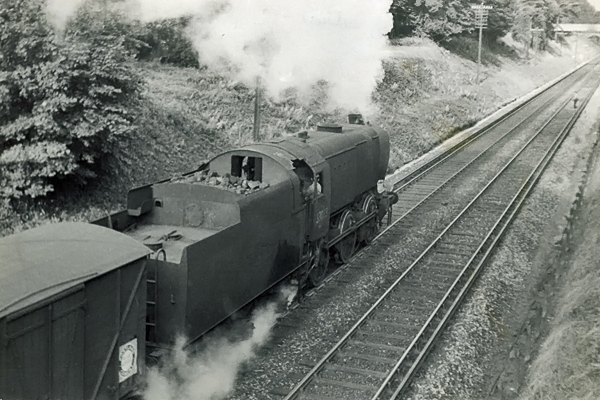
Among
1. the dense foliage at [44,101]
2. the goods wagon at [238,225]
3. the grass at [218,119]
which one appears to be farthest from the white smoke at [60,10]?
the goods wagon at [238,225]

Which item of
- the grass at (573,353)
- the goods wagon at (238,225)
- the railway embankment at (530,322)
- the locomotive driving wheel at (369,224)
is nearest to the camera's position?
the goods wagon at (238,225)

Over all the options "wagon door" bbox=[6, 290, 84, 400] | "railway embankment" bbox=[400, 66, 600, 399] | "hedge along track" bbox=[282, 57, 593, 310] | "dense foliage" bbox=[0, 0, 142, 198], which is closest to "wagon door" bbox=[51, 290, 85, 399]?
"wagon door" bbox=[6, 290, 84, 400]

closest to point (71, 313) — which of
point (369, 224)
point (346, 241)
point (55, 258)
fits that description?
point (55, 258)

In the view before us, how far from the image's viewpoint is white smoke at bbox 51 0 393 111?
1485cm

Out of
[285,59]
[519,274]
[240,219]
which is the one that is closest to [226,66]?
[285,59]

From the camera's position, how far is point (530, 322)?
1078 centimetres

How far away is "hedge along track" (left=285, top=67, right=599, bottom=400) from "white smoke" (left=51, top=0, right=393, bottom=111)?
510 centimetres

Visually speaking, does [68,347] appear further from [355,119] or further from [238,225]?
[355,119]

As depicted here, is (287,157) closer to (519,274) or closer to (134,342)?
(134,342)

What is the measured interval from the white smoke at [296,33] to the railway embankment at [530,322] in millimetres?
6127

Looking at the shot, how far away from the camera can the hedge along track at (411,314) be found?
8.54m

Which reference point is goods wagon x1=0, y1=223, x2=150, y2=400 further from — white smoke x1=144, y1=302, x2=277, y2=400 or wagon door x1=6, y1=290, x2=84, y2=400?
white smoke x1=144, y1=302, x2=277, y2=400

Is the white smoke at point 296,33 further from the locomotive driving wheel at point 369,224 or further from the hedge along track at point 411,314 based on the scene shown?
the hedge along track at point 411,314

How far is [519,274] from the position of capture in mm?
12930
